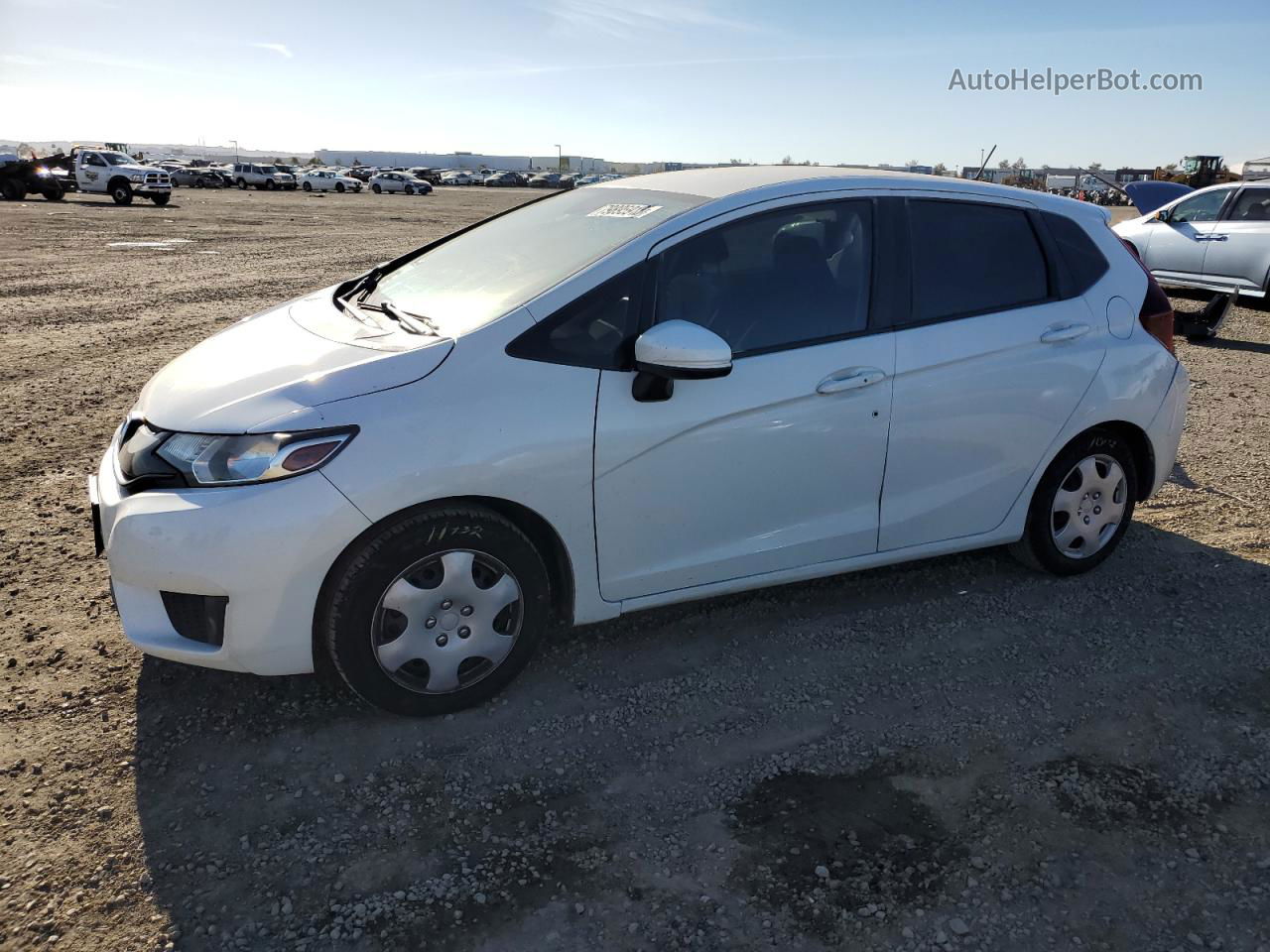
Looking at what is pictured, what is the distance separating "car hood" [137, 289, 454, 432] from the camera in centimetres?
289

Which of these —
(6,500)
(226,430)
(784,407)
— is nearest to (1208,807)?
(784,407)

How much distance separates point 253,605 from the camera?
2.80 meters

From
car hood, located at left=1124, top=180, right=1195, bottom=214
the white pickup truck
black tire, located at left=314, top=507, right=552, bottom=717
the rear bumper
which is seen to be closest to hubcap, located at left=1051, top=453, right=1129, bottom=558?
the rear bumper

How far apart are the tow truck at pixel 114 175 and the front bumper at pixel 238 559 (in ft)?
113

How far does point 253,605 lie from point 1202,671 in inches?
133

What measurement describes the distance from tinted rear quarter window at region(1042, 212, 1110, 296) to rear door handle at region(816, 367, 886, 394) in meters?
1.16

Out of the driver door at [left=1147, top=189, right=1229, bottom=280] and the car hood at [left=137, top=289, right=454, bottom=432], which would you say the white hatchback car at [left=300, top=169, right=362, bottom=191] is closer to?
the driver door at [left=1147, top=189, right=1229, bottom=280]

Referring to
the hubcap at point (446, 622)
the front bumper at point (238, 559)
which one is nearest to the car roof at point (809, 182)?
the hubcap at point (446, 622)

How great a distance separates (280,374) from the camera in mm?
3064

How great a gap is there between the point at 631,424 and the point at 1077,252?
2.27 metres

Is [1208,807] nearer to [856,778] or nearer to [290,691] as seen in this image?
[856,778]

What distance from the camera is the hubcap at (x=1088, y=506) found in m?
4.09

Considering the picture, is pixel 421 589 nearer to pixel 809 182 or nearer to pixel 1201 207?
pixel 809 182

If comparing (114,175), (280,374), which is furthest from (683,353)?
(114,175)
